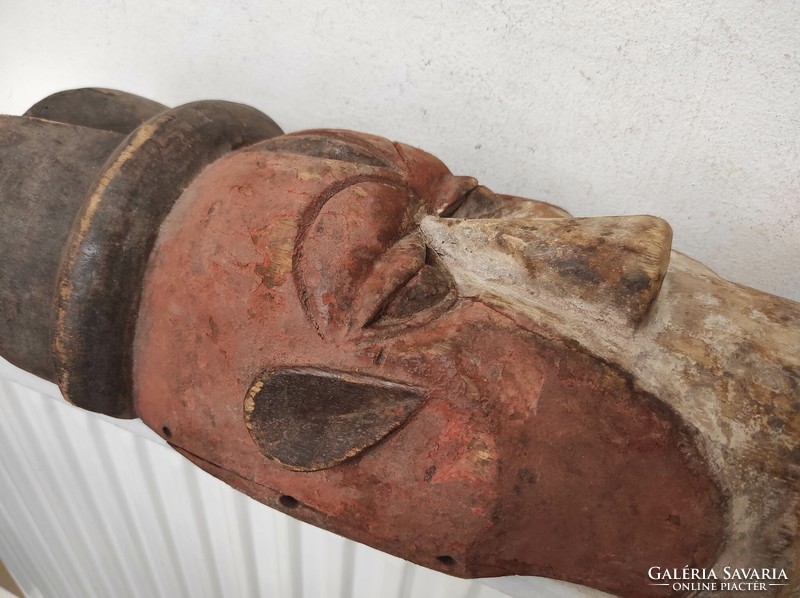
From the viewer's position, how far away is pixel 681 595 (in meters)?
0.86

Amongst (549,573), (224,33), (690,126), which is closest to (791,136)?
(690,126)

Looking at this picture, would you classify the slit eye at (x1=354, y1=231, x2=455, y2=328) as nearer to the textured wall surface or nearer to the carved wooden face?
the carved wooden face

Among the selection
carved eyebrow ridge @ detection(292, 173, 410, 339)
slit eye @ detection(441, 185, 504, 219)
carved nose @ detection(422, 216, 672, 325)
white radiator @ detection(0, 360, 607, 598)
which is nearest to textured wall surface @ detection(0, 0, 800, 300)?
slit eye @ detection(441, 185, 504, 219)

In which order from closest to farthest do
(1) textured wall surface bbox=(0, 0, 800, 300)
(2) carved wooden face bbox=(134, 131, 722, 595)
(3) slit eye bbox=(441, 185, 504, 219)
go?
1. (2) carved wooden face bbox=(134, 131, 722, 595)
2. (3) slit eye bbox=(441, 185, 504, 219)
3. (1) textured wall surface bbox=(0, 0, 800, 300)

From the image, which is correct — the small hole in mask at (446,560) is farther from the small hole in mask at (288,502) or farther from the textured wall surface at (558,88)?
the textured wall surface at (558,88)

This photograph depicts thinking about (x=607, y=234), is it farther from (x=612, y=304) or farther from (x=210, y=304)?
(x=210, y=304)

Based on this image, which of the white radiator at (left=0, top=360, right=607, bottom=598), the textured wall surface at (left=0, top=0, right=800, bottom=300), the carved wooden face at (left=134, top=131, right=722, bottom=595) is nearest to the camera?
the carved wooden face at (left=134, top=131, right=722, bottom=595)

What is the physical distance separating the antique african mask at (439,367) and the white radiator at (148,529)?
54cm

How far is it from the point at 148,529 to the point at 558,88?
1.67 metres

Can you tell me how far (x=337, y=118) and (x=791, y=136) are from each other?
980 millimetres

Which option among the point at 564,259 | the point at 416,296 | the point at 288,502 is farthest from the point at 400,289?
the point at 288,502

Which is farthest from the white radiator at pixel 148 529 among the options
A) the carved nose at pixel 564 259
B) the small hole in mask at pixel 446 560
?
the carved nose at pixel 564 259

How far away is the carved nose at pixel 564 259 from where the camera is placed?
2.78 feet

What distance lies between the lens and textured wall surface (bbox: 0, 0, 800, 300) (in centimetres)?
124
